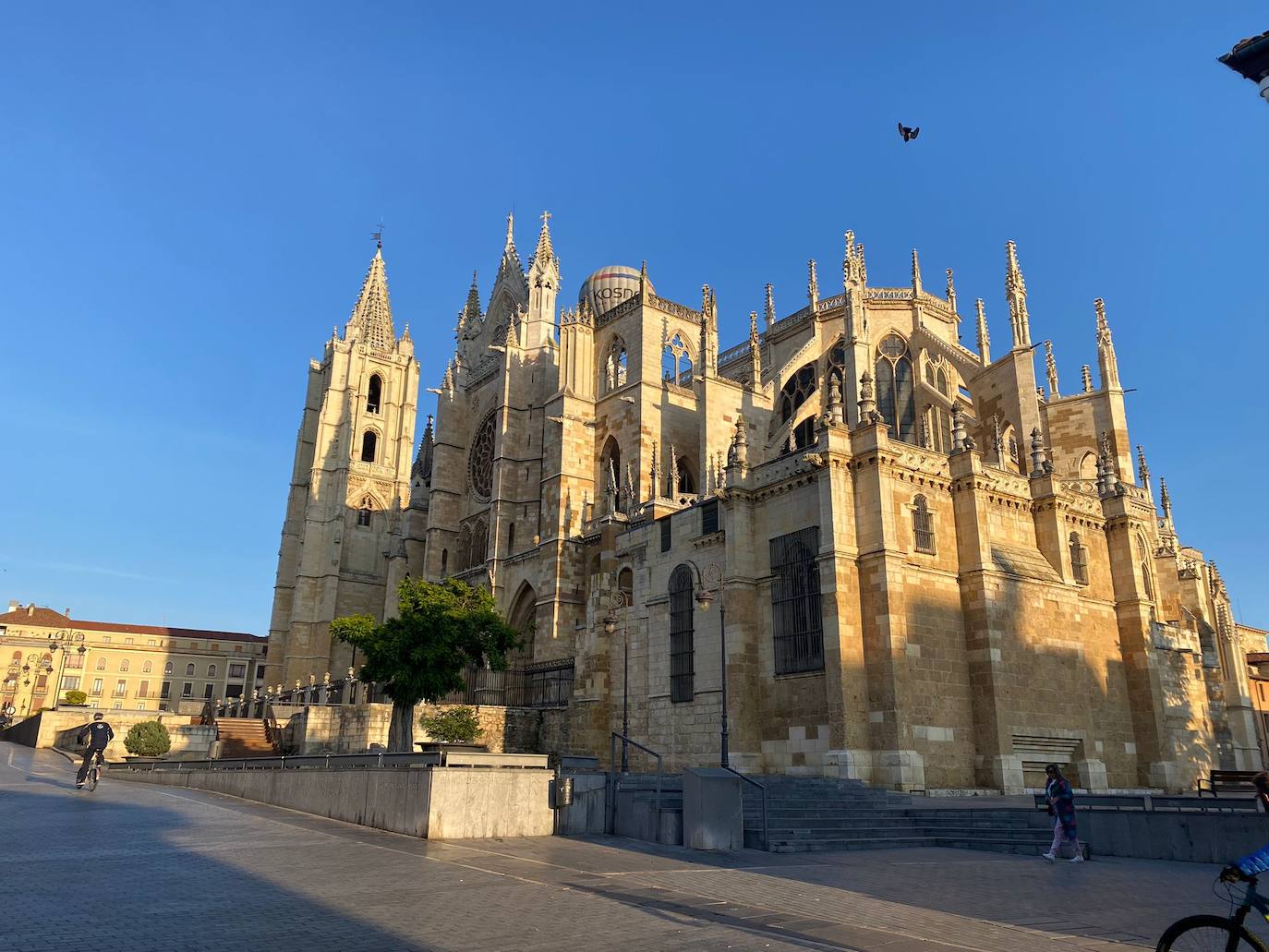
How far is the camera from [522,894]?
922cm

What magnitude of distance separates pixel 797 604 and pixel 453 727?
1375 centimetres

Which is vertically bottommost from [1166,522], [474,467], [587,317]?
[1166,522]

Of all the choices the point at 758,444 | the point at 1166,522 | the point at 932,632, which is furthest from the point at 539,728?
the point at 1166,522

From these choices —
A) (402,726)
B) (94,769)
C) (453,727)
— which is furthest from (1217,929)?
(402,726)

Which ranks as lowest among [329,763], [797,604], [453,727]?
[329,763]

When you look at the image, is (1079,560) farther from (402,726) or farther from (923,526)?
(402,726)

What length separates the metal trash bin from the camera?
15.1 meters

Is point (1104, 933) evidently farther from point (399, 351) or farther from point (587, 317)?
point (399, 351)

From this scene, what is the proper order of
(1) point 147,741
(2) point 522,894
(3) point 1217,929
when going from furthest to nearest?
(1) point 147,741 → (2) point 522,894 → (3) point 1217,929

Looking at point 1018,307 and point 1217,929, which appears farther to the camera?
point 1018,307

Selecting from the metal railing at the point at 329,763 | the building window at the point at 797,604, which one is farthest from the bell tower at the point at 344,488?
the building window at the point at 797,604

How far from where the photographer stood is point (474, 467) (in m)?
52.5

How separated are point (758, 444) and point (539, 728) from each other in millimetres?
13546

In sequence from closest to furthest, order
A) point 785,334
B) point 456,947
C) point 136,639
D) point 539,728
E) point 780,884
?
point 456,947 < point 780,884 < point 539,728 < point 785,334 < point 136,639
